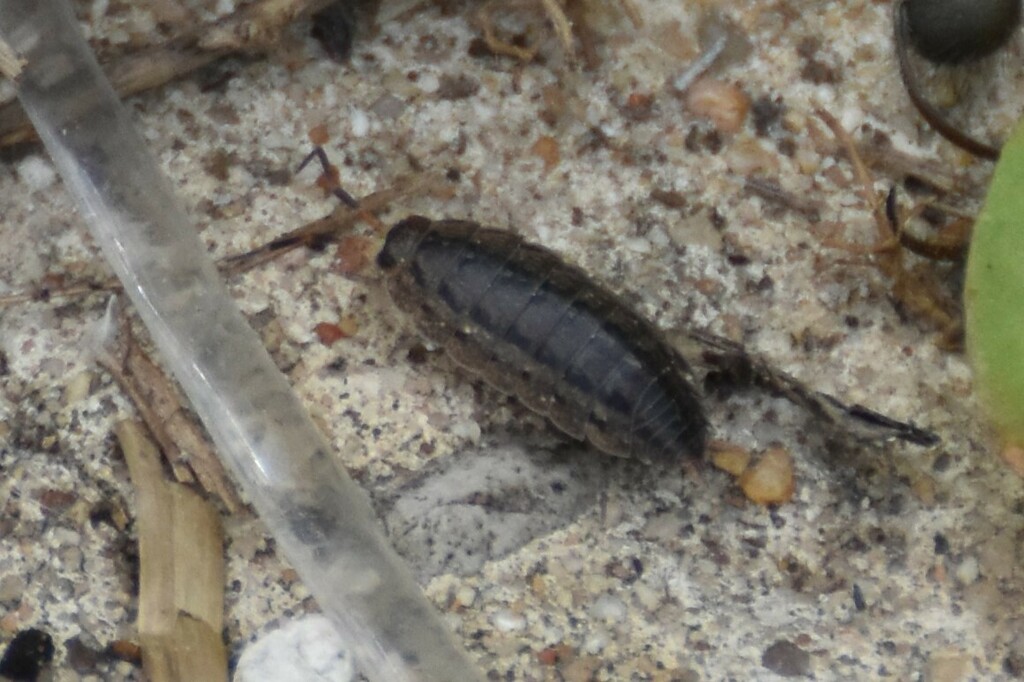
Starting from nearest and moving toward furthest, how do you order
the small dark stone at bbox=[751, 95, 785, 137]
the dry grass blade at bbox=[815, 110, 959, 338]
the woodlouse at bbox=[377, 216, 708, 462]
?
1. the woodlouse at bbox=[377, 216, 708, 462]
2. the dry grass blade at bbox=[815, 110, 959, 338]
3. the small dark stone at bbox=[751, 95, 785, 137]

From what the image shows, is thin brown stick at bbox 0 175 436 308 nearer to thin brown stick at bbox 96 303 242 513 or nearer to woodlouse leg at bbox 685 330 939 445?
thin brown stick at bbox 96 303 242 513

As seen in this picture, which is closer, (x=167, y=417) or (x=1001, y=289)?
(x=1001, y=289)

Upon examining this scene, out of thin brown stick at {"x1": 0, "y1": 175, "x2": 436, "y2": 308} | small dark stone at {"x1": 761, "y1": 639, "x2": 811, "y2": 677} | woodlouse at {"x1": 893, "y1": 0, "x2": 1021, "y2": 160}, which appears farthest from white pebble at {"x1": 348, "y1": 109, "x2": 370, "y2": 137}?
small dark stone at {"x1": 761, "y1": 639, "x2": 811, "y2": 677}

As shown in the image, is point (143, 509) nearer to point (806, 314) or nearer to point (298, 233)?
point (298, 233)

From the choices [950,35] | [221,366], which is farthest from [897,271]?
[221,366]

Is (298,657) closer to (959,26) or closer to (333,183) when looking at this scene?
(333,183)
